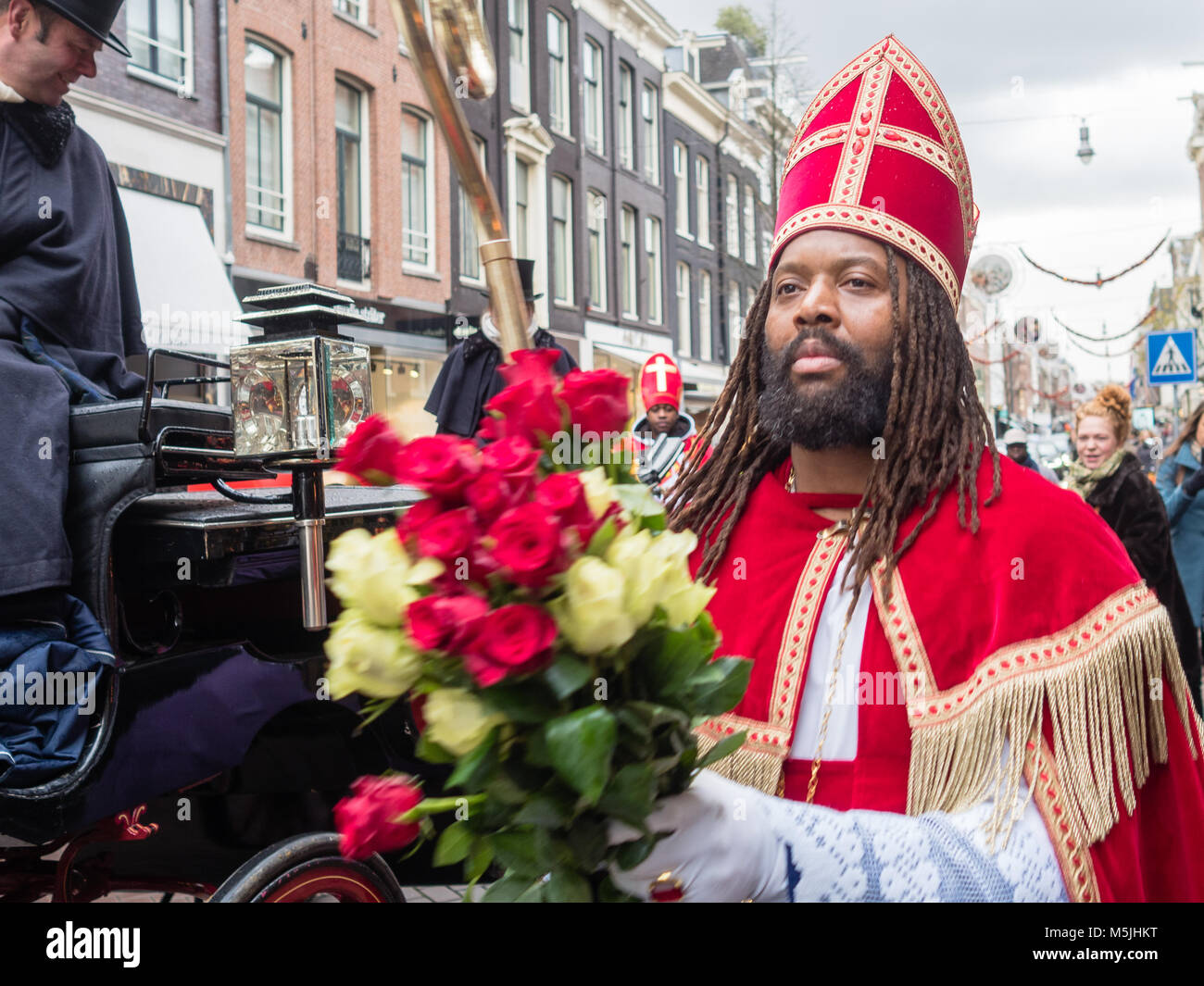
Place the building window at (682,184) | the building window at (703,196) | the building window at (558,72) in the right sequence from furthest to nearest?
the building window at (703,196), the building window at (682,184), the building window at (558,72)

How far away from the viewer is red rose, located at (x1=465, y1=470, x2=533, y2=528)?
894 millimetres

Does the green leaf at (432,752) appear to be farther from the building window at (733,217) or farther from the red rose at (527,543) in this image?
the building window at (733,217)

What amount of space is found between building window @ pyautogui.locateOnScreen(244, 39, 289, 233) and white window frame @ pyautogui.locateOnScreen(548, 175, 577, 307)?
7.04 m

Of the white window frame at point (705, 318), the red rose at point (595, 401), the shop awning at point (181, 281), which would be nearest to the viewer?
the red rose at point (595, 401)

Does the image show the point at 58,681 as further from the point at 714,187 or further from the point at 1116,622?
the point at 714,187

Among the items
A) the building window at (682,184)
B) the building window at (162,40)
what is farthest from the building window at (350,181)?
the building window at (682,184)

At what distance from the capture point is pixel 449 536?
894mm

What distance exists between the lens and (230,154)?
11227 mm

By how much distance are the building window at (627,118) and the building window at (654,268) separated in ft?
4.49

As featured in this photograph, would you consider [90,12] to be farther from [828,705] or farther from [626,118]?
[626,118]

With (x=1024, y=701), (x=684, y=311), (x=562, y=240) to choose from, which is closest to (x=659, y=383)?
(x=1024, y=701)

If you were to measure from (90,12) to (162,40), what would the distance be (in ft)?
→ 30.8

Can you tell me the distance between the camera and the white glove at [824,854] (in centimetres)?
102

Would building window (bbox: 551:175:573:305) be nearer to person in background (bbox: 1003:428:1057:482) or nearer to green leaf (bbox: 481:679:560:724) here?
person in background (bbox: 1003:428:1057:482)
